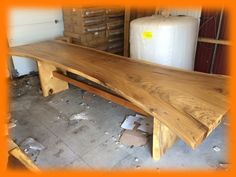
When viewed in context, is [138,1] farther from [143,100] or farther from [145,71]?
[143,100]

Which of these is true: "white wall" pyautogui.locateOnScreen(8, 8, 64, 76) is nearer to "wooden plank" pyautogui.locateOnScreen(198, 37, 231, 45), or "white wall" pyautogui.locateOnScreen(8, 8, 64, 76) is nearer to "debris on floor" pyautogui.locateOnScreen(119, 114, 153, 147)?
"debris on floor" pyautogui.locateOnScreen(119, 114, 153, 147)

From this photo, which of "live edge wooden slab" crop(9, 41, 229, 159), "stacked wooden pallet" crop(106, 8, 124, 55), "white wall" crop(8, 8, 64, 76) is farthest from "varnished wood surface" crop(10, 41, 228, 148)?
"stacked wooden pallet" crop(106, 8, 124, 55)

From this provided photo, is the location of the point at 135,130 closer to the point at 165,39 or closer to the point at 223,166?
the point at 223,166

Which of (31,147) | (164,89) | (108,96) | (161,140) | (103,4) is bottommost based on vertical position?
(31,147)

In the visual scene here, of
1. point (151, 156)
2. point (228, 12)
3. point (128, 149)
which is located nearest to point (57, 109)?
point (128, 149)

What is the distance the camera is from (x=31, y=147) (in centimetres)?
186

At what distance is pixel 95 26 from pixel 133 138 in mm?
1852

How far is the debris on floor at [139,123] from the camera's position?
6.57 ft

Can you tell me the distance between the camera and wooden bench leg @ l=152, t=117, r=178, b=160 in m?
1.51

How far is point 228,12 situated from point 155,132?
5.92 feet

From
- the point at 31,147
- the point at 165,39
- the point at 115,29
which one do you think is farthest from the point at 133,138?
the point at 115,29

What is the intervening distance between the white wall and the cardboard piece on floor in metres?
2.04

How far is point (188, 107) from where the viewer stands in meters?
1.31

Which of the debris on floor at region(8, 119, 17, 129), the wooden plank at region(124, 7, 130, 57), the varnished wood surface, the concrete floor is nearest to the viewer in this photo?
the varnished wood surface
